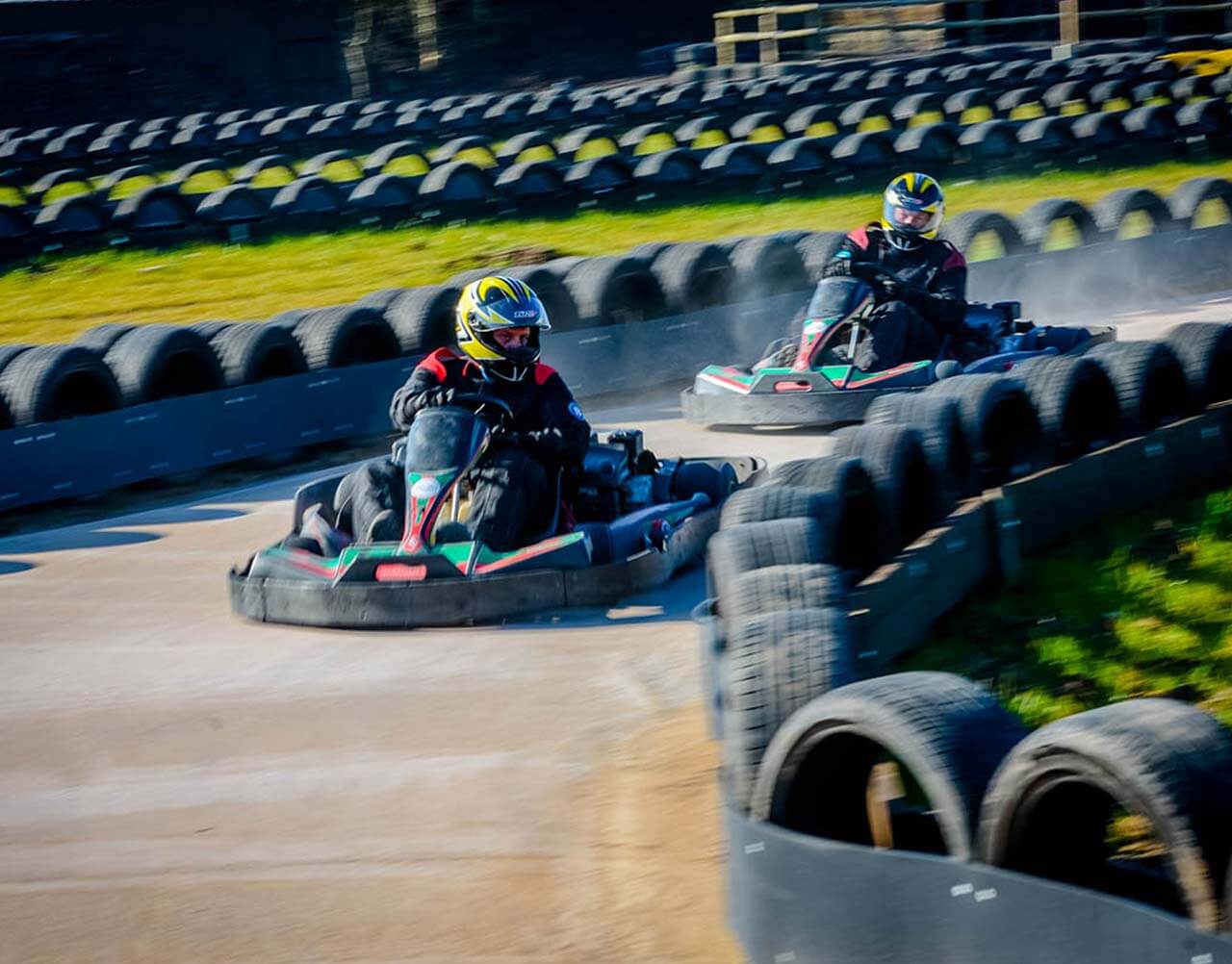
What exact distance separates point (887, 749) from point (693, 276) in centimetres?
877

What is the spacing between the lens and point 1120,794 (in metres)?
3.02

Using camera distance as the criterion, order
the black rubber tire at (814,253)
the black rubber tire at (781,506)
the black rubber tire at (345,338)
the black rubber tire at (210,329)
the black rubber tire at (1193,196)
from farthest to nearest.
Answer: the black rubber tire at (1193,196) → the black rubber tire at (814,253) → the black rubber tire at (345,338) → the black rubber tire at (210,329) → the black rubber tire at (781,506)

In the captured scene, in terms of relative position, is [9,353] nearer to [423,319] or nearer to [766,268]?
[423,319]

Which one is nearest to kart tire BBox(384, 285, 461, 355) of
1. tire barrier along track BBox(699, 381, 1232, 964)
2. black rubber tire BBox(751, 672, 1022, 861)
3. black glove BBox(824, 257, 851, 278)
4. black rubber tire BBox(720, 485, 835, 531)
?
black glove BBox(824, 257, 851, 278)

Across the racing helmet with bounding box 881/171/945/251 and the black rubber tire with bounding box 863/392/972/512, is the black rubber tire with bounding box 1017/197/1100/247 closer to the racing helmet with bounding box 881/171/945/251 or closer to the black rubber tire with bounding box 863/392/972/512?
the racing helmet with bounding box 881/171/945/251

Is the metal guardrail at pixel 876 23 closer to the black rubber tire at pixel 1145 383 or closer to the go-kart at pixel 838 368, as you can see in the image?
the go-kart at pixel 838 368

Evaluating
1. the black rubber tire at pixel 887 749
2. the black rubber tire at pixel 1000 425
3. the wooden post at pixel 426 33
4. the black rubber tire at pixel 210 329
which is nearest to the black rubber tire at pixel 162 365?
the black rubber tire at pixel 210 329

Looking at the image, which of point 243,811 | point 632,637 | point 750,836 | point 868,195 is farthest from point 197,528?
point 868,195

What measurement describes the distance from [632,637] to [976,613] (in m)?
1.22

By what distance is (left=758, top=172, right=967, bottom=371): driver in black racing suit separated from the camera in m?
9.83

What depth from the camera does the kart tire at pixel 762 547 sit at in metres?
5.40

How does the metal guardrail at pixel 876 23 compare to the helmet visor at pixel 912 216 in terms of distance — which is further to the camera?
the metal guardrail at pixel 876 23

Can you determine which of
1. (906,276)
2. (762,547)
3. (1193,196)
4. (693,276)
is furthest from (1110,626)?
(1193,196)

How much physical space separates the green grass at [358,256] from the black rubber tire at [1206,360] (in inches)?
359
